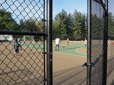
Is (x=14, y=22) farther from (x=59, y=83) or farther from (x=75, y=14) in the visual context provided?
(x=75, y=14)

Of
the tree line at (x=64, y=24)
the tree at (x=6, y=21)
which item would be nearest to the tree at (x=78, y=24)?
the tree line at (x=64, y=24)

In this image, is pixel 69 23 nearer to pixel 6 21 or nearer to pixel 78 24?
pixel 78 24

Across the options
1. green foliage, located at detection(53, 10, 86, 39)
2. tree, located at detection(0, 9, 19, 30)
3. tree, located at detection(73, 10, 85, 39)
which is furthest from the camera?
tree, located at detection(73, 10, 85, 39)

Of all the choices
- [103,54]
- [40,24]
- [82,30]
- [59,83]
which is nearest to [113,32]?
[103,54]

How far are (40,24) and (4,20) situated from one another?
550 mm

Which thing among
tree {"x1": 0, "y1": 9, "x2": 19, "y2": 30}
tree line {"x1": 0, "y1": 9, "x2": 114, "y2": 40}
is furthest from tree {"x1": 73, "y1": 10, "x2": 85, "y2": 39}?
tree {"x1": 0, "y1": 9, "x2": 19, "y2": 30}

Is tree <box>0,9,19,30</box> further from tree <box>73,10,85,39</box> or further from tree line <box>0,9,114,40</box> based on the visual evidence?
tree <box>73,10,85,39</box>

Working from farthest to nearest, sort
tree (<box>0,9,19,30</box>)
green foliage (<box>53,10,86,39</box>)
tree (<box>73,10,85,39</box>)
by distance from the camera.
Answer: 1. tree (<box>73,10,85,39</box>)
2. green foliage (<box>53,10,86,39</box>)
3. tree (<box>0,9,19,30</box>)

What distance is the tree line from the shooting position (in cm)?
119

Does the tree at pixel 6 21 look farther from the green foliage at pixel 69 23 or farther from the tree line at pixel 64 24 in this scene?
the green foliage at pixel 69 23

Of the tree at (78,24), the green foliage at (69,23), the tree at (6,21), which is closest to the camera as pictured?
the tree at (6,21)

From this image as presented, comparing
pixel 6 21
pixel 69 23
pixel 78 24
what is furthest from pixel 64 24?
pixel 6 21

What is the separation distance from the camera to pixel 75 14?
51500 mm

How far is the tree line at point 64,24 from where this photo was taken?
1.19 meters
